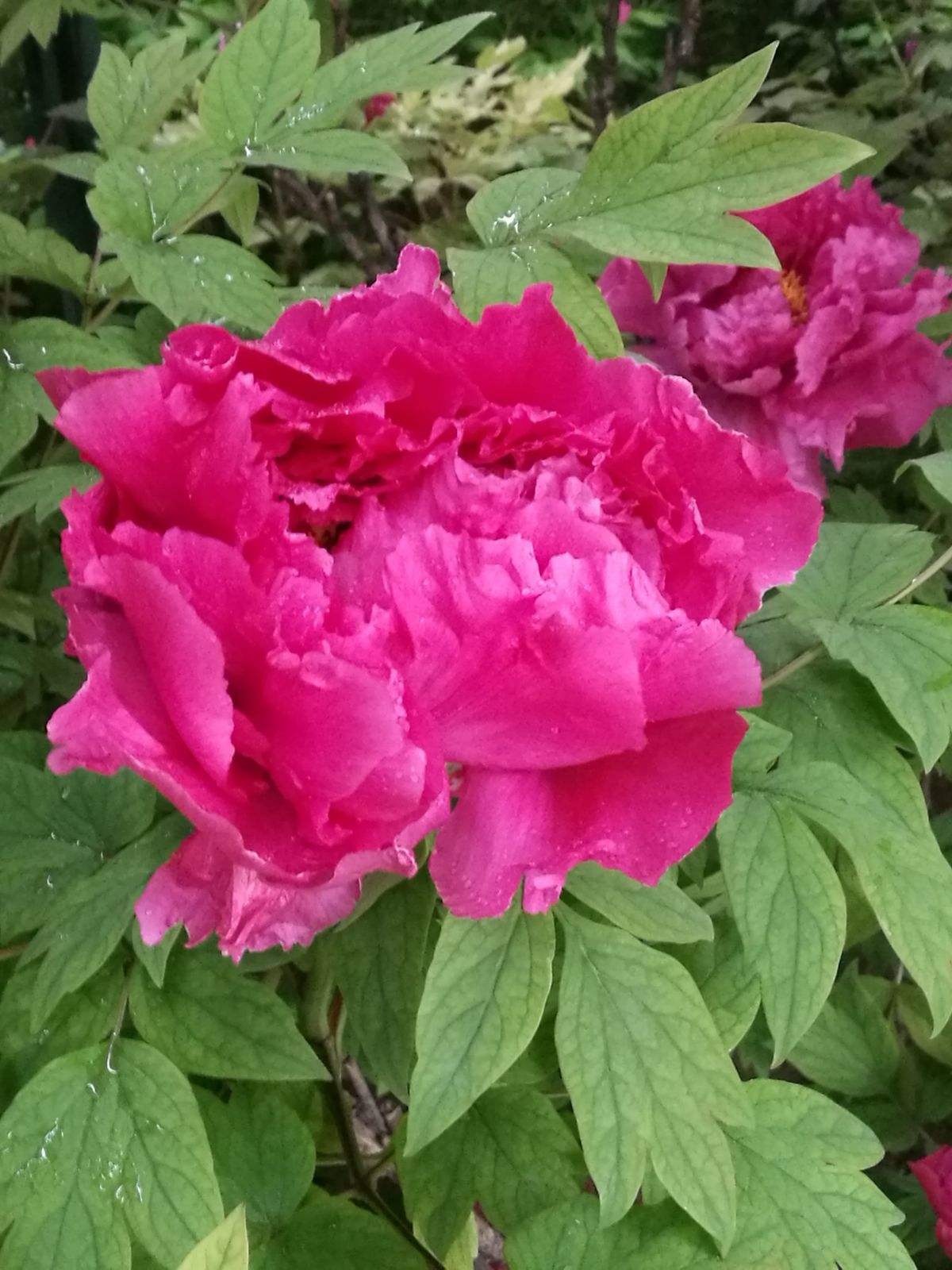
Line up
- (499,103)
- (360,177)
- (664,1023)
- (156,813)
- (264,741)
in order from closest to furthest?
(264,741), (664,1023), (156,813), (360,177), (499,103)

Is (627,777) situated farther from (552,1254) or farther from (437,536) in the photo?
(552,1254)

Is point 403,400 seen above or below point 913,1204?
above

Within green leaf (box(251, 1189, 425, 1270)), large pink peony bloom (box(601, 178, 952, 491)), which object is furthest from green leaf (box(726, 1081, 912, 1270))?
large pink peony bloom (box(601, 178, 952, 491))

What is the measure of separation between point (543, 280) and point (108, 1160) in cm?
33

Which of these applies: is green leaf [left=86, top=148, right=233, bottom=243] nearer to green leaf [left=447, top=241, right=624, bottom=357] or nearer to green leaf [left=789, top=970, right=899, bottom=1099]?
green leaf [left=447, top=241, right=624, bottom=357]

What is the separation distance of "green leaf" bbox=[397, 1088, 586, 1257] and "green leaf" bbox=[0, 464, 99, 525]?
307 mm

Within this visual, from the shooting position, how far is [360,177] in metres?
0.95

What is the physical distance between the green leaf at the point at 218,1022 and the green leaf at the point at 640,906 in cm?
11

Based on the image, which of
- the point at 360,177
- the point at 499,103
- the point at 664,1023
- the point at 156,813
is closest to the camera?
the point at 664,1023

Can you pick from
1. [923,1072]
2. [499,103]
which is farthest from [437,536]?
[499,103]

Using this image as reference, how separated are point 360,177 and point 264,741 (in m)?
0.79

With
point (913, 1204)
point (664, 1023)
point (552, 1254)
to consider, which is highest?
point (664, 1023)

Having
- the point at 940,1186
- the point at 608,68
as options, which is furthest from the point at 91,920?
the point at 608,68

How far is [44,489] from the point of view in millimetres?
452
